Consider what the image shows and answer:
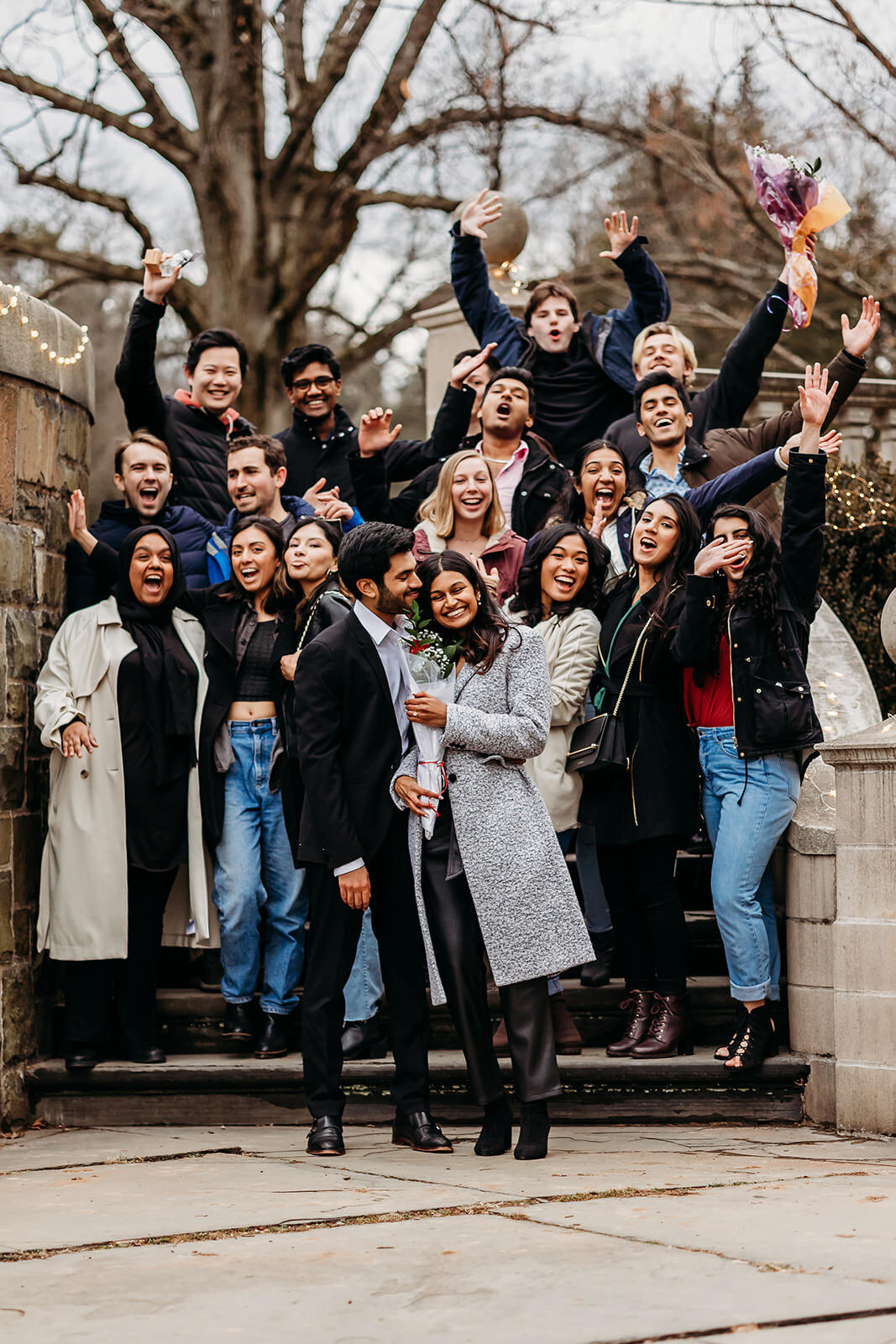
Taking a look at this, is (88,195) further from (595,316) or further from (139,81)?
(595,316)

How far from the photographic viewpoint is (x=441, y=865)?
520 centimetres

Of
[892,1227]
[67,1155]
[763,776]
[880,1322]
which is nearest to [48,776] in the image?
[67,1155]

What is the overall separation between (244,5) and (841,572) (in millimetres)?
7858

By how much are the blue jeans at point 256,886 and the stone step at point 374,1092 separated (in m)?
0.30

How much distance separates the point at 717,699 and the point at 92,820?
7.81 feet

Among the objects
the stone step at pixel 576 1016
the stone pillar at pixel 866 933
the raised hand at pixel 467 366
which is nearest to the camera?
the stone pillar at pixel 866 933

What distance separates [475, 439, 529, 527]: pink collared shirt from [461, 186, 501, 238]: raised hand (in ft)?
3.89

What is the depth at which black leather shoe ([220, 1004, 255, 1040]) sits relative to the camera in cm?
612

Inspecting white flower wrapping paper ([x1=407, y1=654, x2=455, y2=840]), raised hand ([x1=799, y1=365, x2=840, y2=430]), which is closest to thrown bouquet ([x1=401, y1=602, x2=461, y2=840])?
white flower wrapping paper ([x1=407, y1=654, x2=455, y2=840])

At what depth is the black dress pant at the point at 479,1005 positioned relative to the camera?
5.04 m

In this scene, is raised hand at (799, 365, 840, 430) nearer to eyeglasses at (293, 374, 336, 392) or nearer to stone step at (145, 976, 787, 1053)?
stone step at (145, 976, 787, 1053)

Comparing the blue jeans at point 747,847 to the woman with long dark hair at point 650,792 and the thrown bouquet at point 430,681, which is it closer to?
the woman with long dark hair at point 650,792

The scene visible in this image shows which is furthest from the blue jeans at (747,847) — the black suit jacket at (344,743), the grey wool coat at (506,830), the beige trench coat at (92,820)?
the beige trench coat at (92,820)

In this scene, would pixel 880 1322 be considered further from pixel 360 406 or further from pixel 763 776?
pixel 360 406
